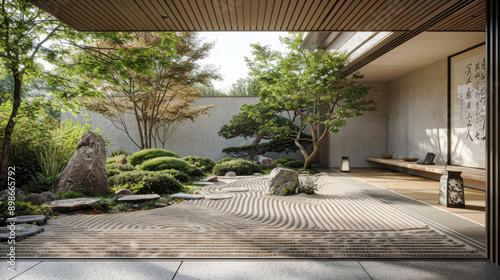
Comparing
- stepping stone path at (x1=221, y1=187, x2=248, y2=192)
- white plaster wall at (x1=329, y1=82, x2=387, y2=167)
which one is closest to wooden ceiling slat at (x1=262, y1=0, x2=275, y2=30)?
stepping stone path at (x1=221, y1=187, x2=248, y2=192)

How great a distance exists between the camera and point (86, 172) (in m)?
5.34

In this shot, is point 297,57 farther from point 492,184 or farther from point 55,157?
point 492,184

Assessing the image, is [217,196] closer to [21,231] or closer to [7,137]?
[21,231]

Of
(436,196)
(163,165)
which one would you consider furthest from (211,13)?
(163,165)

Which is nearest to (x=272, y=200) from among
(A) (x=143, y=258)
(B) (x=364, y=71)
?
(A) (x=143, y=258)

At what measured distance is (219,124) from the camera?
13.4m

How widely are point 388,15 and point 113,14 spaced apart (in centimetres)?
299

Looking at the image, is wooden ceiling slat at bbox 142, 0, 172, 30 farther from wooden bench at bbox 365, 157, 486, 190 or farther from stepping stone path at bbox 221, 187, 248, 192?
wooden bench at bbox 365, 157, 486, 190

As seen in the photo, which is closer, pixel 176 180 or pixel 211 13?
pixel 211 13

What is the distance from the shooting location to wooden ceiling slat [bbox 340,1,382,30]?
3.24 meters

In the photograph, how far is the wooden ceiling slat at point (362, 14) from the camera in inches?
128

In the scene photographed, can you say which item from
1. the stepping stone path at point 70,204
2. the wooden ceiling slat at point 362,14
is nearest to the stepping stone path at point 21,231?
the stepping stone path at point 70,204

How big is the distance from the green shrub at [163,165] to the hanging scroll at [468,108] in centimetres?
647

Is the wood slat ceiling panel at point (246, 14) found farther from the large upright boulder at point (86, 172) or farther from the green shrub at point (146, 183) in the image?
the green shrub at point (146, 183)
